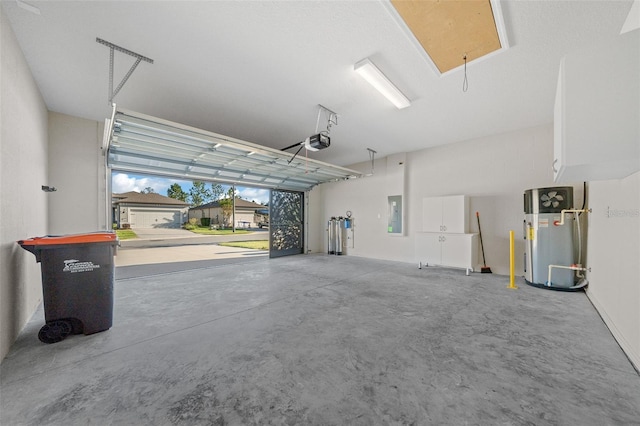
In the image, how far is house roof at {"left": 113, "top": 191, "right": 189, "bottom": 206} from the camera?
22.7 meters

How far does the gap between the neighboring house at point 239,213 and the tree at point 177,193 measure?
209 cm

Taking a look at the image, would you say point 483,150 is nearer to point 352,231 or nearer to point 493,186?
point 493,186

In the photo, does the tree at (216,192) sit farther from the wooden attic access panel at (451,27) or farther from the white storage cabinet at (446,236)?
the wooden attic access panel at (451,27)

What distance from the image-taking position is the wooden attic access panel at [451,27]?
2.09 metres

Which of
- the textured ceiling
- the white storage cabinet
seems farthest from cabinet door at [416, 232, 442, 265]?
the textured ceiling

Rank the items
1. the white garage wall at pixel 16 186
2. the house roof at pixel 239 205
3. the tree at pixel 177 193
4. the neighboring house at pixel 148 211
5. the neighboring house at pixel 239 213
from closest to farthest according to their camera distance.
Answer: the white garage wall at pixel 16 186 → the neighboring house at pixel 148 211 → the neighboring house at pixel 239 213 → the house roof at pixel 239 205 → the tree at pixel 177 193

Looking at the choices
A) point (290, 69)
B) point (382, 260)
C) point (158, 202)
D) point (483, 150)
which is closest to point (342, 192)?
point (382, 260)

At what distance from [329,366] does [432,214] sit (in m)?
4.88

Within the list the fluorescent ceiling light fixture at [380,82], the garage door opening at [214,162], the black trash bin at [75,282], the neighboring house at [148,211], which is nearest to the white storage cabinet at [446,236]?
the garage door opening at [214,162]

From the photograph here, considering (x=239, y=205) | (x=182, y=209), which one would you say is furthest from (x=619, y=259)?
(x=182, y=209)

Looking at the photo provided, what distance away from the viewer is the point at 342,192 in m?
8.42

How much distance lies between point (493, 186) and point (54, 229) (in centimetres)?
871

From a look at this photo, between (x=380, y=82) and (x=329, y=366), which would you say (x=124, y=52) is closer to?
(x=380, y=82)

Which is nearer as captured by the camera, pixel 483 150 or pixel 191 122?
pixel 191 122
